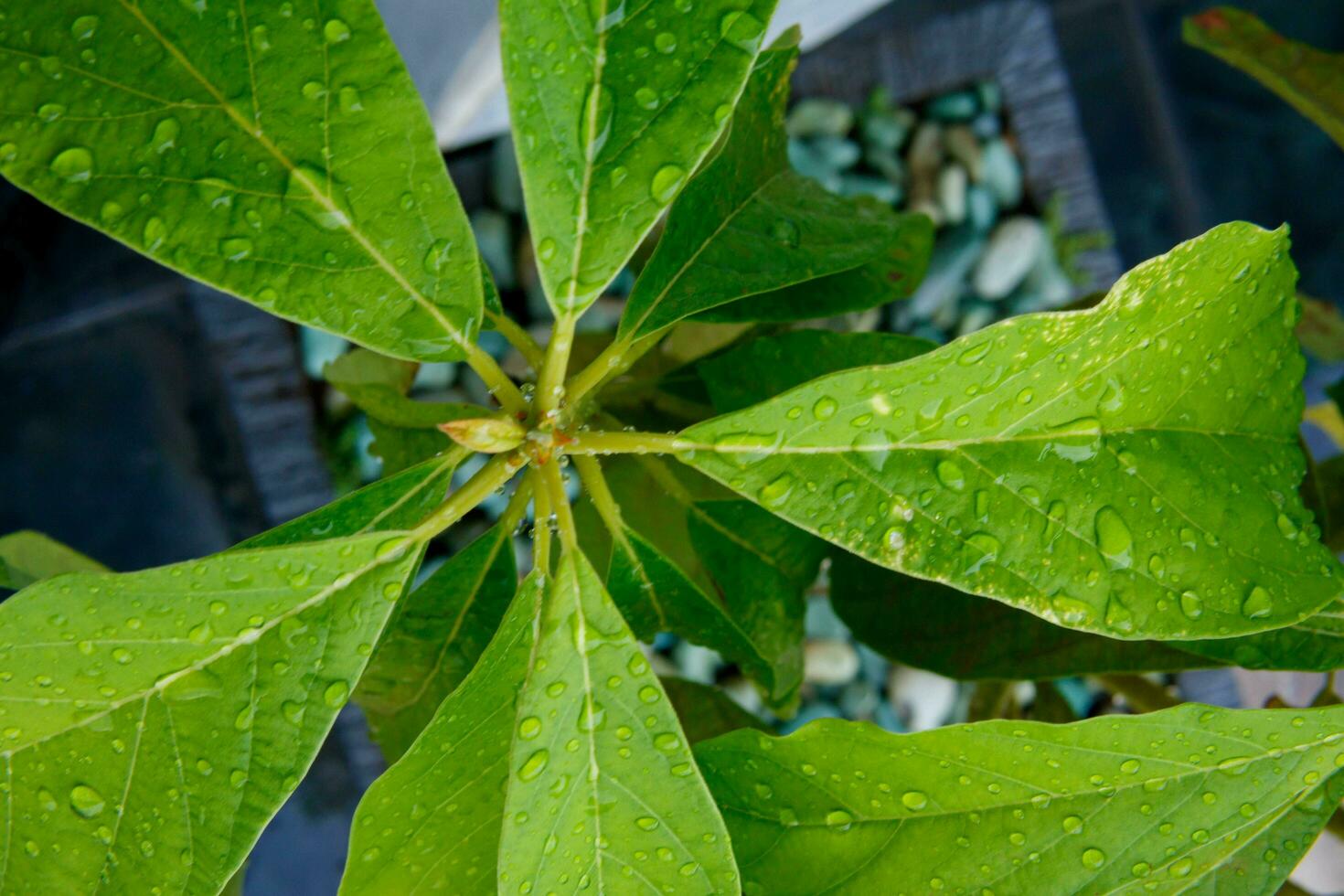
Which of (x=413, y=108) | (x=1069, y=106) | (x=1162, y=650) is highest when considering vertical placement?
(x=413, y=108)

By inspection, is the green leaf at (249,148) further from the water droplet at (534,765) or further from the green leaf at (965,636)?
the green leaf at (965,636)

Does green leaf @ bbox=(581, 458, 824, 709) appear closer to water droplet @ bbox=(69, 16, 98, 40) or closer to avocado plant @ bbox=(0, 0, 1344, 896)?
avocado plant @ bbox=(0, 0, 1344, 896)

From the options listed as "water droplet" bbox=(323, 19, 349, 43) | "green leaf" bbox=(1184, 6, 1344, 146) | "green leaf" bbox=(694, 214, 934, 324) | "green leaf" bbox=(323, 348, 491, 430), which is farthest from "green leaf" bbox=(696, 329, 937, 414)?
"green leaf" bbox=(1184, 6, 1344, 146)

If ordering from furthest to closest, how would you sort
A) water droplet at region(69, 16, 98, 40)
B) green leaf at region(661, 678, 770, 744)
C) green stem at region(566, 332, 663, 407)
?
green leaf at region(661, 678, 770, 744) < green stem at region(566, 332, 663, 407) < water droplet at region(69, 16, 98, 40)

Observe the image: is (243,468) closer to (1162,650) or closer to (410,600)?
(410,600)

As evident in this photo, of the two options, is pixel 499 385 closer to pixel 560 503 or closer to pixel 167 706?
pixel 560 503

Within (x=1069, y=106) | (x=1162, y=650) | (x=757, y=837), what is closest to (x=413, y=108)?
(x=757, y=837)

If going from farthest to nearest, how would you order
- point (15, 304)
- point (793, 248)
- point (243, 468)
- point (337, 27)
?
point (243, 468)
point (15, 304)
point (793, 248)
point (337, 27)
